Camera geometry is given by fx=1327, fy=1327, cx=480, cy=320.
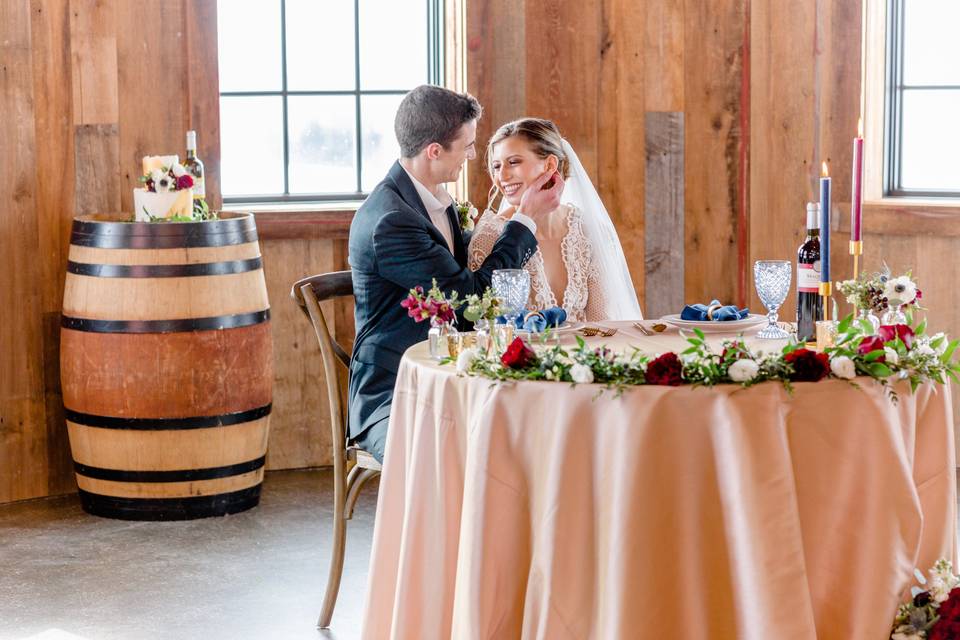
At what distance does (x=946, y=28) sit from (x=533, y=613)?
352 centimetres

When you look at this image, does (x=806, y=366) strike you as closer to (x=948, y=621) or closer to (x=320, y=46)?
(x=948, y=621)

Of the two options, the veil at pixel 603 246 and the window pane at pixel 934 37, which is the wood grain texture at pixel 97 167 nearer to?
the veil at pixel 603 246

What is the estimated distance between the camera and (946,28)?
197 inches

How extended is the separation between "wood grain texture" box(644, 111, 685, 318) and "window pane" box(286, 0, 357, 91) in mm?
1163

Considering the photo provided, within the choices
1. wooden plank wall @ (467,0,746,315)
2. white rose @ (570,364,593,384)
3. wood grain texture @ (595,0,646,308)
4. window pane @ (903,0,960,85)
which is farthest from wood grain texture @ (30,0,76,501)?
window pane @ (903,0,960,85)

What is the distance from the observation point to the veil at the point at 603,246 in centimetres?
374

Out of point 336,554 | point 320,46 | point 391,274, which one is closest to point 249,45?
point 320,46

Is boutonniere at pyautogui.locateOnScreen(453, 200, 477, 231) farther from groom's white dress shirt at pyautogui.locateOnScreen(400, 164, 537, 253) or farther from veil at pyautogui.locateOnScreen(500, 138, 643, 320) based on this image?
groom's white dress shirt at pyautogui.locateOnScreen(400, 164, 537, 253)

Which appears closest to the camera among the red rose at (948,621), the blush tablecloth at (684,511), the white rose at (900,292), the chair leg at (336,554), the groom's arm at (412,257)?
the blush tablecloth at (684,511)

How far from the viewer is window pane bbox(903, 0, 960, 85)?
500cm

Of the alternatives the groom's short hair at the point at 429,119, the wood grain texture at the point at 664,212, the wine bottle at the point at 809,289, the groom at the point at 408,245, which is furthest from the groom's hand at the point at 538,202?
the wood grain texture at the point at 664,212

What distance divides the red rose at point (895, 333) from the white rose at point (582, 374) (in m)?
0.58

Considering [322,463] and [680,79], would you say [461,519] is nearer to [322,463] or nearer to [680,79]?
[322,463]

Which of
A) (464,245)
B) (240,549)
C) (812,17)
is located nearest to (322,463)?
(240,549)
